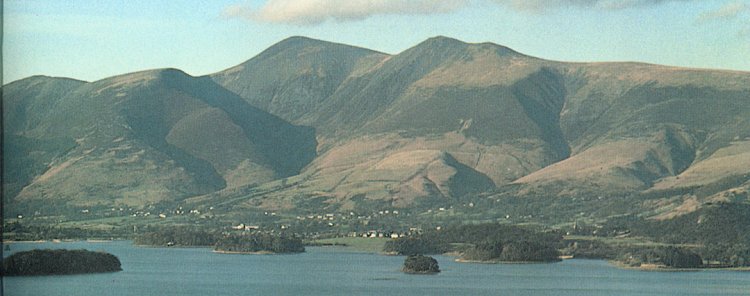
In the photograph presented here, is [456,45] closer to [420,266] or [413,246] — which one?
[413,246]

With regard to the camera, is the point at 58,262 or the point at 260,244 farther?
the point at 260,244

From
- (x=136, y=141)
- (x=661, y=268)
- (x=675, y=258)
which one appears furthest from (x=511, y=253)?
(x=136, y=141)

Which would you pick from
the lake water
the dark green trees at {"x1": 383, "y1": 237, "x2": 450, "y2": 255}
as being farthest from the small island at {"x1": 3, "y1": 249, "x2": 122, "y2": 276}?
the dark green trees at {"x1": 383, "y1": 237, "x2": 450, "y2": 255}

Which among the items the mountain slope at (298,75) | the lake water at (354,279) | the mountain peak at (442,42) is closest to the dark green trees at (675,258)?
the lake water at (354,279)

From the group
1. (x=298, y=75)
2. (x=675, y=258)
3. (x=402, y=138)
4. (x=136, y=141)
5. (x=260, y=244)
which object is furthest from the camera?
(x=298, y=75)

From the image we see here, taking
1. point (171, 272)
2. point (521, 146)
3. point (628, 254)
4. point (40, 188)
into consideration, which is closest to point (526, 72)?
point (521, 146)
